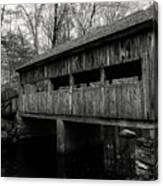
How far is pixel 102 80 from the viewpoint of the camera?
16.7ft

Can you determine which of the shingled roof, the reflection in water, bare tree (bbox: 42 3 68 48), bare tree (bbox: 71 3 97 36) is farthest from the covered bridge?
the reflection in water

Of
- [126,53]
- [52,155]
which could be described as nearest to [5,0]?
[126,53]

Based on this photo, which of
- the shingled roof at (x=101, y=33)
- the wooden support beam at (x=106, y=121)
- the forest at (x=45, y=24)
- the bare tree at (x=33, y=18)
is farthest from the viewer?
the bare tree at (x=33, y=18)

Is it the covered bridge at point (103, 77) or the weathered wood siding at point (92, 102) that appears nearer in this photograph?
the covered bridge at point (103, 77)

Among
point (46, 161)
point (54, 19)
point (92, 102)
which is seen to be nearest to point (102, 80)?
point (92, 102)

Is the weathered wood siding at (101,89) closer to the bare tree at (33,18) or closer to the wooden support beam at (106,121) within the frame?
the wooden support beam at (106,121)

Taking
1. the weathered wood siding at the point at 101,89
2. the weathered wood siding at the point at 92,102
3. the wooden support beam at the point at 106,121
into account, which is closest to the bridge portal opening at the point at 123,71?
the weathered wood siding at the point at 101,89

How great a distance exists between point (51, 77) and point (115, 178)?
74.1 inches

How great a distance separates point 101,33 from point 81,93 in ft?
2.94

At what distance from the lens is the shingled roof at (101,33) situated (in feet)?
14.2

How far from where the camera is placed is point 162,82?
4.34 metres

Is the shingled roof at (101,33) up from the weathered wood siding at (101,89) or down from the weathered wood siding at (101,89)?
up

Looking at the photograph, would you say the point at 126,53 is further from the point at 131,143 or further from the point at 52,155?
the point at 52,155

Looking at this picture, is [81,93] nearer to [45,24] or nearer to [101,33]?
[101,33]
